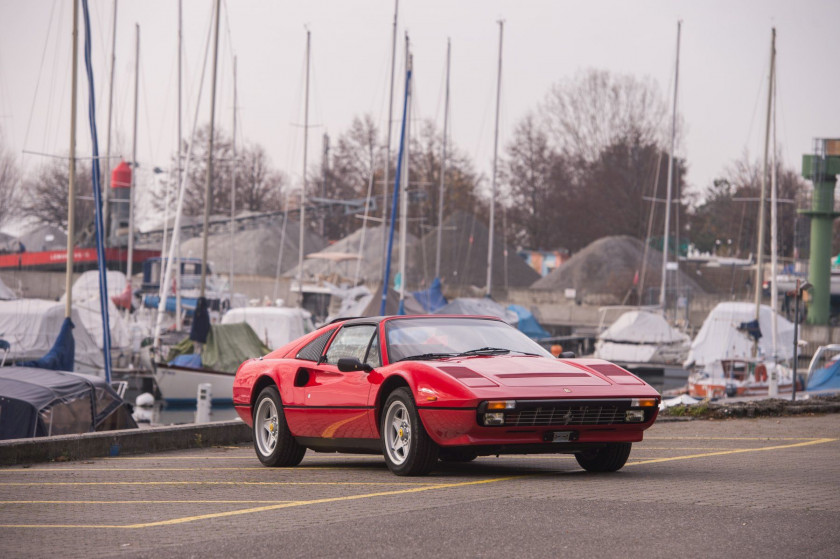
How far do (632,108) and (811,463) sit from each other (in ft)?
276

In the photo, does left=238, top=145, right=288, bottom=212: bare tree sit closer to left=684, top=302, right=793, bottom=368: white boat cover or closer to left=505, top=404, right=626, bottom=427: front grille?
left=684, top=302, right=793, bottom=368: white boat cover

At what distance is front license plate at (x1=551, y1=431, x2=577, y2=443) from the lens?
9.30m

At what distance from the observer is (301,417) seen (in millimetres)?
11172

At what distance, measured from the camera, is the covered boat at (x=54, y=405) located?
59.4ft

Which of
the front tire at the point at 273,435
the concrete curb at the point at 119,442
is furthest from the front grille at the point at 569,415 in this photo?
the concrete curb at the point at 119,442

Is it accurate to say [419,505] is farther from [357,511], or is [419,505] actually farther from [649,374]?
[649,374]

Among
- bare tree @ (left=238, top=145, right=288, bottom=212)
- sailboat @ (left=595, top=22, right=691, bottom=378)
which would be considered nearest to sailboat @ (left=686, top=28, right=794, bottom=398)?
sailboat @ (left=595, top=22, right=691, bottom=378)

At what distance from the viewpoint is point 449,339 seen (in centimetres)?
1055

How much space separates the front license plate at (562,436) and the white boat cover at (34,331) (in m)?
24.9

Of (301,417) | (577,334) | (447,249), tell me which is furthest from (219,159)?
(301,417)

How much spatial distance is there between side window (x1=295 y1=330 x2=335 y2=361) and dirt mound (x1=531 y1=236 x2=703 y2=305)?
62.0m

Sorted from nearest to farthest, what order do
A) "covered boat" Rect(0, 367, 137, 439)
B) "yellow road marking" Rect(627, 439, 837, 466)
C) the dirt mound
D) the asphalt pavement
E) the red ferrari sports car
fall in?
1. the asphalt pavement
2. the red ferrari sports car
3. "yellow road marking" Rect(627, 439, 837, 466)
4. "covered boat" Rect(0, 367, 137, 439)
5. the dirt mound

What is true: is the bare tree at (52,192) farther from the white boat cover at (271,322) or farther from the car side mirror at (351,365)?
the car side mirror at (351,365)

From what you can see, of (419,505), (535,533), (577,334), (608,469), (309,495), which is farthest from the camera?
(577,334)
